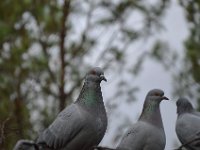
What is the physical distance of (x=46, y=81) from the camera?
13.4 meters

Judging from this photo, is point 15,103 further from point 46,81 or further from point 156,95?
point 156,95

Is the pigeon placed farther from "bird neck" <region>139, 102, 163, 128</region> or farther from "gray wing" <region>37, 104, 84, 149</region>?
"bird neck" <region>139, 102, 163, 128</region>

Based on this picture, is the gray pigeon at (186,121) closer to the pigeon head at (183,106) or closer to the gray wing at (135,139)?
the pigeon head at (183,106)

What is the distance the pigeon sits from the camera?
3.23m

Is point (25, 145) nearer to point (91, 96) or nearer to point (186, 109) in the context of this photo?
point (91, 96)

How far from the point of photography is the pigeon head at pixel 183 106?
459cm

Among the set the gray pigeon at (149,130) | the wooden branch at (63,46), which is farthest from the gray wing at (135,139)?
the wooden branch at (63,46)

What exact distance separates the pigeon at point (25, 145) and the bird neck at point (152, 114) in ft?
4.02

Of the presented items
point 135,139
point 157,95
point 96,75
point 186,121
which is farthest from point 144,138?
point 96,75

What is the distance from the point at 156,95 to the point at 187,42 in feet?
27.6

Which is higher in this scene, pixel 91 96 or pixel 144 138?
pixel 91 96

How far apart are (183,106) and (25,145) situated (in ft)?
5.94

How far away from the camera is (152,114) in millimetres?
4246

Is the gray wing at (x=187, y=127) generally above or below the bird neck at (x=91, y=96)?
below
